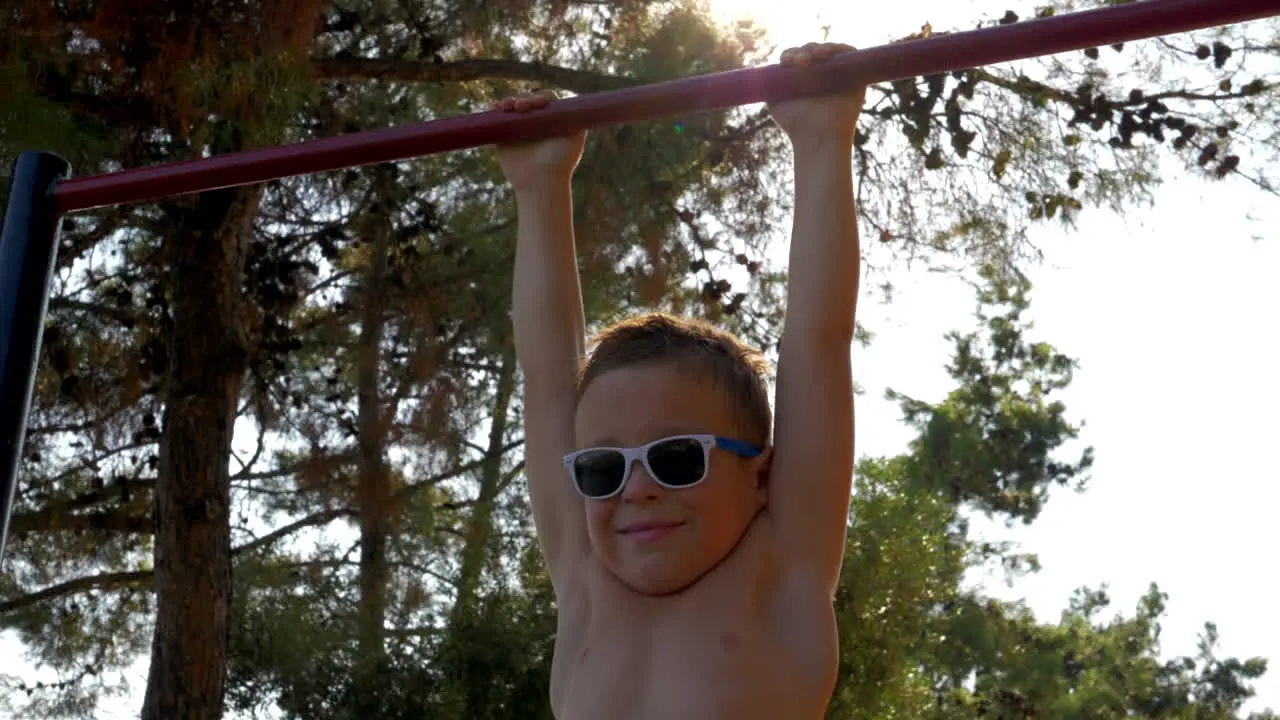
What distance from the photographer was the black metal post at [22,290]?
2.22 meters

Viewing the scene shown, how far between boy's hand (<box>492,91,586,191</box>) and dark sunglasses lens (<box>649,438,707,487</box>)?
492 millimetres

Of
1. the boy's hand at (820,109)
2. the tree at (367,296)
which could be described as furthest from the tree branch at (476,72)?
the boy's hand at (820,109)

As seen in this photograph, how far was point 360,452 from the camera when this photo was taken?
6.33 m

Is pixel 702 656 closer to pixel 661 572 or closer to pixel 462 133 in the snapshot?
pixel 661 572

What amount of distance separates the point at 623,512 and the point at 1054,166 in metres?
3.51

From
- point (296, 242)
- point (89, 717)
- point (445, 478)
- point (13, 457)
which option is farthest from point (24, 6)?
point (89, 717)

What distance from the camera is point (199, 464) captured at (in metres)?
4.45

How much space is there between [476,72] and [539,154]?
119 inches

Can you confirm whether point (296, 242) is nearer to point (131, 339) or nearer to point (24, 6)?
point (131, 339)

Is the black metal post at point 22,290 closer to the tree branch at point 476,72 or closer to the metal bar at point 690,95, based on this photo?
A: the metal bar at point 690,95

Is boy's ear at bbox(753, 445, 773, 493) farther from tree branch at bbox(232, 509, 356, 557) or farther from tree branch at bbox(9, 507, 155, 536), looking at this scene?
tree branch at bbox(232, 509, 356, 557)

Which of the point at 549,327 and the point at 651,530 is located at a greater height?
the point at 549,327

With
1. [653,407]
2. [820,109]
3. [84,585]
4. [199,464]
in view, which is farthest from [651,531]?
[84,585]

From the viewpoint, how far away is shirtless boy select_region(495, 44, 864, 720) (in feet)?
5.30
